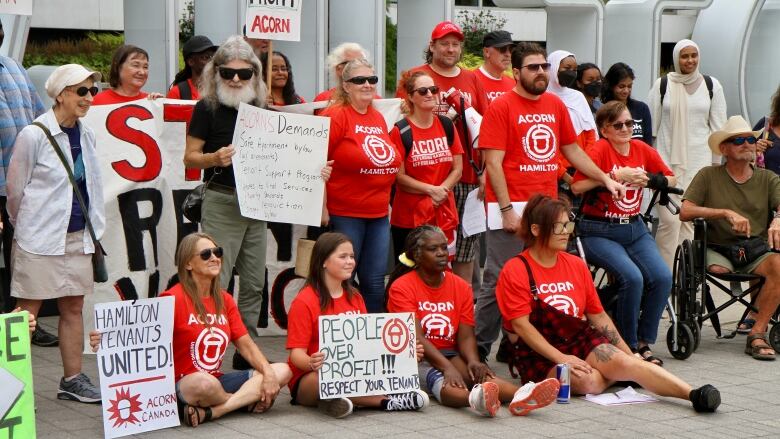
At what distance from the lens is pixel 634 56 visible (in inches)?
531

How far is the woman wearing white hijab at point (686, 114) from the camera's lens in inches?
430

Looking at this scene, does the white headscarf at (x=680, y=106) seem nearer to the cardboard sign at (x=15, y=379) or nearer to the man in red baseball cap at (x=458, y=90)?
the man in red baseball cap at (x=458, y=90)

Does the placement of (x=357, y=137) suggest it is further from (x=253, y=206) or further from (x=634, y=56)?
(x=634, y=56)

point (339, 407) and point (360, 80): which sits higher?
point (360, 80)

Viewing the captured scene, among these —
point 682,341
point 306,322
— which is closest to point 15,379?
point 306,322

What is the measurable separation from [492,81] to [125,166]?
2.78 m

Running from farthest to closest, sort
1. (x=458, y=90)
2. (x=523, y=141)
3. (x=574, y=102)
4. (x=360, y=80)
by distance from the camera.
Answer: (x=574, y=102) < (x=458, y=90) < (x=523, y=141) < (x=360, y=80)

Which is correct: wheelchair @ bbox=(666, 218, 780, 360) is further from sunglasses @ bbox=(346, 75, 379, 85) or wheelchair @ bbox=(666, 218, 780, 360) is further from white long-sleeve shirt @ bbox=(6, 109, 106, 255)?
white long-sleeve shirt @ bbox=(6, 109, 106, 255)

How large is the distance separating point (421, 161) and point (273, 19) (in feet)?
4.91

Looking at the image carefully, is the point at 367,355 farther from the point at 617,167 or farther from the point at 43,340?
the point at 43,340

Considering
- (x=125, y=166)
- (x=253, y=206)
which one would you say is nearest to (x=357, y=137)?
(x=253, y=206)

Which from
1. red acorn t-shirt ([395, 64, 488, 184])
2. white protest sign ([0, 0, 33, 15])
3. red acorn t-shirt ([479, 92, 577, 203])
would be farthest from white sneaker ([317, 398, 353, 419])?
white protest sign ([0, 0, 33, 15])

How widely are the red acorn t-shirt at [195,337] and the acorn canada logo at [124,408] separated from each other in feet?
1.17

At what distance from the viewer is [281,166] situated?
8242 mm
